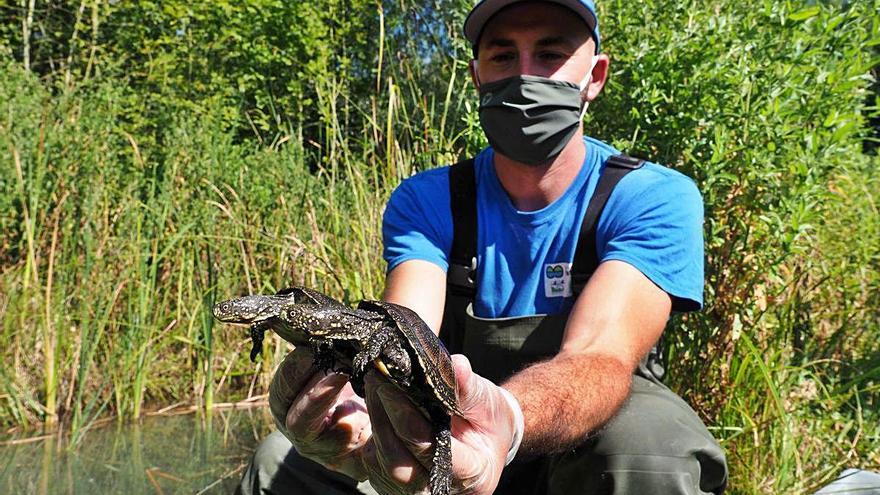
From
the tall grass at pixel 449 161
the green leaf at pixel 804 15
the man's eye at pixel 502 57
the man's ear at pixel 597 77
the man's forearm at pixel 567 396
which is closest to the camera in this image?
the man's forearm at pixel 567 396

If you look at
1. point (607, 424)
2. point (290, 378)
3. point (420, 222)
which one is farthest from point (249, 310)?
point (420, 222)

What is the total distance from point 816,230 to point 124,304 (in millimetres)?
3908

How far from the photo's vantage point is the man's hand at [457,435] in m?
1.84

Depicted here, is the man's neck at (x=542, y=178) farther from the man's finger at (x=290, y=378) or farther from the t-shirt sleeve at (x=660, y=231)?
the man's finger at (x=290, y=378)

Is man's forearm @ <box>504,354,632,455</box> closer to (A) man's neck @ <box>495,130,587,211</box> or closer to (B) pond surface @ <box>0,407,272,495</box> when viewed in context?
(A) man's neck @ <box>495,130,587,211</box>

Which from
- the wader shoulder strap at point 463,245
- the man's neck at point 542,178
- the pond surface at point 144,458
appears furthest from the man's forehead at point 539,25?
the pond surface at point 144,458

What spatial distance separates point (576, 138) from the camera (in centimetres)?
315

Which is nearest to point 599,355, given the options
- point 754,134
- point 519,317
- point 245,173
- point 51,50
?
point 519,317

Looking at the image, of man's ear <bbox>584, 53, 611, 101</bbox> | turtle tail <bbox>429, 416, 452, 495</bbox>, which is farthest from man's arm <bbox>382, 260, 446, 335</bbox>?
turtle tail <bbox>429, 416, 452, 495</bbox>

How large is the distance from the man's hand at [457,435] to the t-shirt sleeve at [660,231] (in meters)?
0.95

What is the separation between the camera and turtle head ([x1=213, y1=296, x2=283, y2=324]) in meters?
1.92

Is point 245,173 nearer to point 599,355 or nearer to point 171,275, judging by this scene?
point 171,275

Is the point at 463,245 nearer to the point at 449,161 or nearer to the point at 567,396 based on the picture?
the point at 567,396

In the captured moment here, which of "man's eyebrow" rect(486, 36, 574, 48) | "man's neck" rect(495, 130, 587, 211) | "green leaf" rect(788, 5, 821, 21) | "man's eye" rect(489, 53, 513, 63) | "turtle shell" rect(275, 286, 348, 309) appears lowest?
"turtle shell" rect(275, 286, 348, 309)
